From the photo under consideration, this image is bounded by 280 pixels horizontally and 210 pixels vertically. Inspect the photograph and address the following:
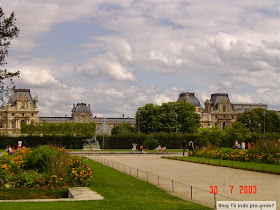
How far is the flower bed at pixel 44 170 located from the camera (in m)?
12.8

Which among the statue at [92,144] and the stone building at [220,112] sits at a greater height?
the stone building at [220,112]

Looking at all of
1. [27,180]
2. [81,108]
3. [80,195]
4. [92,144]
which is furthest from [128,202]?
[81,108]

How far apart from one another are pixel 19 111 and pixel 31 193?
129m

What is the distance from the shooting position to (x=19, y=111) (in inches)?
5349

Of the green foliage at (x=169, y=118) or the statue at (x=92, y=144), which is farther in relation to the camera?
A: the green foliage at (x=169, y=118)

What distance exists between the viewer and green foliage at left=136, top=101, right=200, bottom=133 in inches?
2955

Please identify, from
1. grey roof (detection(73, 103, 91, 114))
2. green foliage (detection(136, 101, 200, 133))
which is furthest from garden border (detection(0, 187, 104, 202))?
grey roof (detection(73, 103, 91, 114))

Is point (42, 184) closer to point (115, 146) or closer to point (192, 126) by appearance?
point (115, 146)

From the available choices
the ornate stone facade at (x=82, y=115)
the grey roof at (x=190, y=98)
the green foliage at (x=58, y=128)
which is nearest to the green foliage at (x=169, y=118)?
the green foliage at (x=58, y=128)

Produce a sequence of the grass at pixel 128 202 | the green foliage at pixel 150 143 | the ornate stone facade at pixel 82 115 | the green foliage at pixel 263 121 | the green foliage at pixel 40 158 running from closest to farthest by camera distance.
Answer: the grass at pixel 128 202 < the green foliage at pixel 40 158 < the green foliage at pixel 150 143 < the green foliage at pixel 263 121 < the ornate stone facade at pixel 82 115

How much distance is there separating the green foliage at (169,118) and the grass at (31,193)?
61.4 metres

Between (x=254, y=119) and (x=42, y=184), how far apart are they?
303ft

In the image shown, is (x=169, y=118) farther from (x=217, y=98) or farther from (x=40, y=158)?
(x=217, y=98)

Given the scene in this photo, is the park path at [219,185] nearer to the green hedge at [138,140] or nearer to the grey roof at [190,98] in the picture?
the green hedge at [138,140]
